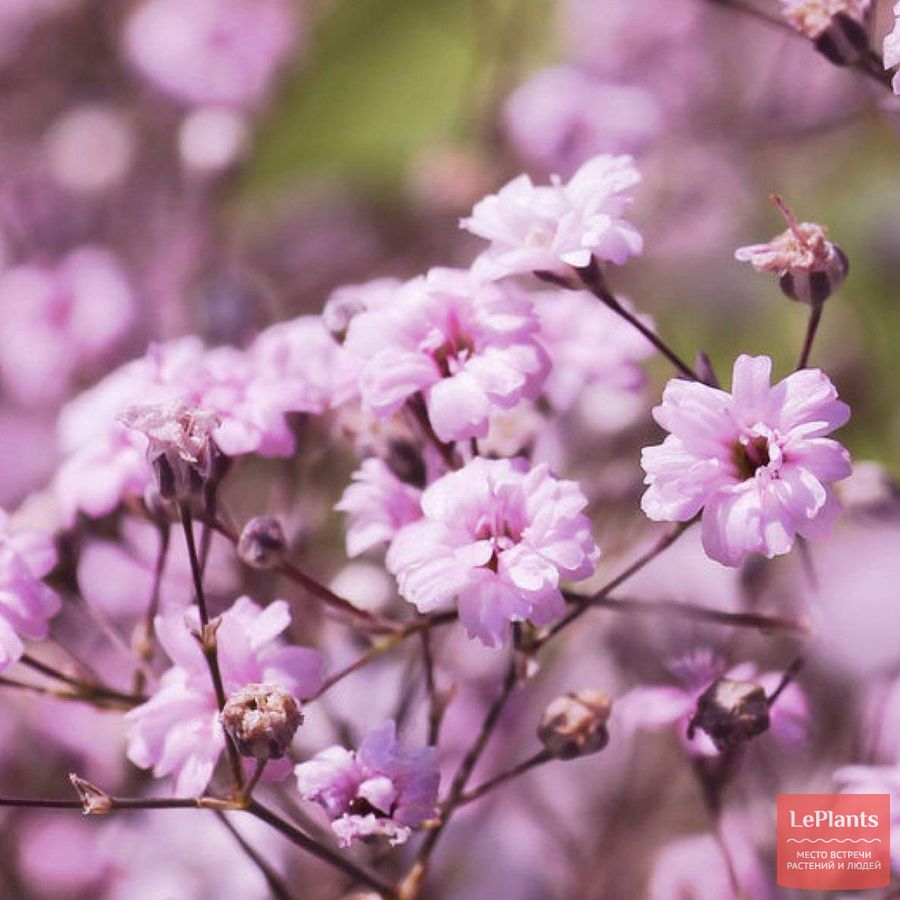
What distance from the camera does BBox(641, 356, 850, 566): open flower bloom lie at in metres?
0.64

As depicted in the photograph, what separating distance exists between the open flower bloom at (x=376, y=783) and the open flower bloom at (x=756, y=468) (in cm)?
15

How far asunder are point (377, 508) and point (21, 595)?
170 mm

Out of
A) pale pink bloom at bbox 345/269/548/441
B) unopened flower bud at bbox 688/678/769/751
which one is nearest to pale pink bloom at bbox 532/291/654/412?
pale pink bloom at bbox 345/269/548/441

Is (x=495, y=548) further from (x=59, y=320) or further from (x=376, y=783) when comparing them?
(x=59, y=320)

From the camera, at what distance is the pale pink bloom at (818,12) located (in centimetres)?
75

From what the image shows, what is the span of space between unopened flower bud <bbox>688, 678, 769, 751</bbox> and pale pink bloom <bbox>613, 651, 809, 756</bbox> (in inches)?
0.9

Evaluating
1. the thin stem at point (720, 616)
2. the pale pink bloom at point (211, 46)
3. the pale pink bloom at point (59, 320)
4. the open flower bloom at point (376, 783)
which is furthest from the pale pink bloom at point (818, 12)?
the pale pink bloom at point (211, 46)

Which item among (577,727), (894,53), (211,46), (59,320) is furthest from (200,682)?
(211,46)

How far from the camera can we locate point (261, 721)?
2.10 ft

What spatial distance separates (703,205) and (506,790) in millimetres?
532

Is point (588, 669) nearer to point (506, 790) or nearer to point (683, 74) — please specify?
point (506, 790)

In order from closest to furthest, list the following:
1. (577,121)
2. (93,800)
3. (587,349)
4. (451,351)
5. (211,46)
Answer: (93,800) → (451,351) → (587,349) → (577,121) → (211,46)

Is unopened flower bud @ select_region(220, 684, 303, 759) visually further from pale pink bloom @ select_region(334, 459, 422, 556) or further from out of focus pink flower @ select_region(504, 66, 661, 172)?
out of focus pink flower @ select_region(504, 66, 661, 172)

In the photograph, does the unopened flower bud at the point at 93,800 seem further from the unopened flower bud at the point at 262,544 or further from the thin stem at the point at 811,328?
the thin stem at the point at 811,328
